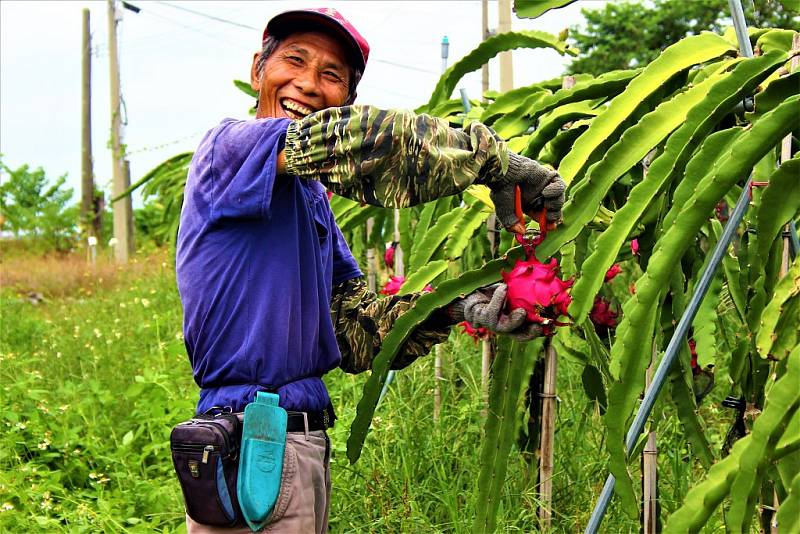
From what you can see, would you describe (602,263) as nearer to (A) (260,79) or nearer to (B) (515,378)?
(B) (515,378)

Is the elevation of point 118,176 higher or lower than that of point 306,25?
higher

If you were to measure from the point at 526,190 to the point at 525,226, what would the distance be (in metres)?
0.08

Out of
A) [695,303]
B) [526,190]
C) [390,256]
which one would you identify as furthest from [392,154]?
[390,256]

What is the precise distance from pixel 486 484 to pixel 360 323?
0.44 metres

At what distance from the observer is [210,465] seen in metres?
1.72

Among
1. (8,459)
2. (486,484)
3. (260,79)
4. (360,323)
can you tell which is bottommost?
(8,459)

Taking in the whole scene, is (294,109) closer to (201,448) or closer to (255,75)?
(255,75)

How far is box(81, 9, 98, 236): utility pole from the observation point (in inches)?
697

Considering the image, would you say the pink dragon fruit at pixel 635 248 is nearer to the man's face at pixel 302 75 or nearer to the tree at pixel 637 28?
the man's face at pixel 302 75

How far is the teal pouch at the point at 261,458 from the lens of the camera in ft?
5.71

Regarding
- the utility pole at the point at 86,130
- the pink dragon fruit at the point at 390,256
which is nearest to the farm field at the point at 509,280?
the pink dragon fruit at the point at 390,256

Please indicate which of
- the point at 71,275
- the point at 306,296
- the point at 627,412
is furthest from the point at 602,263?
the point at 71,275

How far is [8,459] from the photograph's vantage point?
3.84 m

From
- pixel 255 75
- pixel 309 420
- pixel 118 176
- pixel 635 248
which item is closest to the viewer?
pixel 309 420
